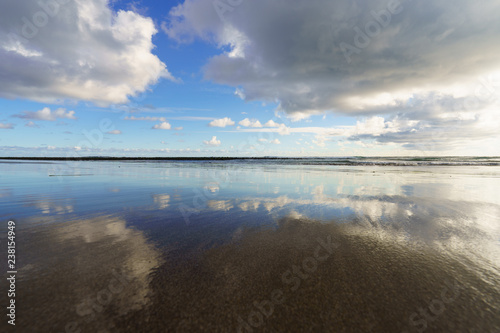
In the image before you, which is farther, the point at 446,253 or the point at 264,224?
the point at 264,224

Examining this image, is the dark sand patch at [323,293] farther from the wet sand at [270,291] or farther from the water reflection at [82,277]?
the water reflection at [82,277]

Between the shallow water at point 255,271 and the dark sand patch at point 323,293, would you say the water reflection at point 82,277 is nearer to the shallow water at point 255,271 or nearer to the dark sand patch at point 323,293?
the shallow water at point 255,271

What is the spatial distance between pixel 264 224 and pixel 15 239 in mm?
7224

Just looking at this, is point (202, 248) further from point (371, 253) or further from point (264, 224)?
point (371, 253)

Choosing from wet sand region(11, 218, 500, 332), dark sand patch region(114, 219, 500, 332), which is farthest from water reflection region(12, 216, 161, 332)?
dark sand patch region(114, 219, 500, 332)

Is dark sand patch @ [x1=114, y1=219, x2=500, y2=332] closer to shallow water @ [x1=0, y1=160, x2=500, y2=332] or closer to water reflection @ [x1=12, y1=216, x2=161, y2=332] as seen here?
shallow water @ [x1=0, y1=160, x2=500, y2=332]

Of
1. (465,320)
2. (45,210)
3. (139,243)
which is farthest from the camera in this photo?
(45,210)

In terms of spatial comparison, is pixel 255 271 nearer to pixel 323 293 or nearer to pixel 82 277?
pixel 323 293

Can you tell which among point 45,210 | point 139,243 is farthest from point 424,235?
point 45,210

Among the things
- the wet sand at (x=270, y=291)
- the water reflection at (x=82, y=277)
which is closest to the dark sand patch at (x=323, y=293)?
the wet sand at (x=270, y=291)

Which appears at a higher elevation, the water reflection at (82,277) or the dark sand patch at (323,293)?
the water reflection at (82,277)

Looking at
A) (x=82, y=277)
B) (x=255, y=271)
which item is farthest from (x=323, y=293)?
(x=82, y=277)

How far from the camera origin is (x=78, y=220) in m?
7.83

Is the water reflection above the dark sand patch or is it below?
above
